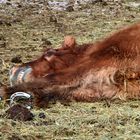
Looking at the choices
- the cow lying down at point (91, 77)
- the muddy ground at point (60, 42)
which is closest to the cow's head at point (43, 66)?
the cow lying down at point (91, 77)

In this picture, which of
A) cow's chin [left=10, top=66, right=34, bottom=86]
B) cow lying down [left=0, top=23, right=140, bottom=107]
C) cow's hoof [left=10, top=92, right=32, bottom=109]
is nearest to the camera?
cow's hoof [left=10, top=92, right=32, bottom=109]

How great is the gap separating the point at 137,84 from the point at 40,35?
5.01m

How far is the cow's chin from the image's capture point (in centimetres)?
574

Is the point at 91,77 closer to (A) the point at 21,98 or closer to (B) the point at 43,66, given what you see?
(B) the point at 43,66

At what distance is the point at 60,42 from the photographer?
9.66 meters

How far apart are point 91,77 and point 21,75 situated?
0.73 metres

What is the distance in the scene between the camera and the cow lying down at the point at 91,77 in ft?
18.3

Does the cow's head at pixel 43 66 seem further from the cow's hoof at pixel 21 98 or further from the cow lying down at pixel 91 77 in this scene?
the cow's hoof at pixel 21 98

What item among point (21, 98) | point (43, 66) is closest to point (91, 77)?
point (43, 66)

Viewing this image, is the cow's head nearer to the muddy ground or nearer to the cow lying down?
the cow lying down

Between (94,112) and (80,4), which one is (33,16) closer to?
(80,4)

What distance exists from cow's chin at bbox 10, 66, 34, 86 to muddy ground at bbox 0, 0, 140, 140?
1.38 ft

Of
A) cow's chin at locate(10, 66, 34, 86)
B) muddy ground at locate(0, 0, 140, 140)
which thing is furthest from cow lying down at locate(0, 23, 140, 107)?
muddy ground at locate(0, 0, 140, 140)

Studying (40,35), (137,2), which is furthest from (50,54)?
(137,2)
